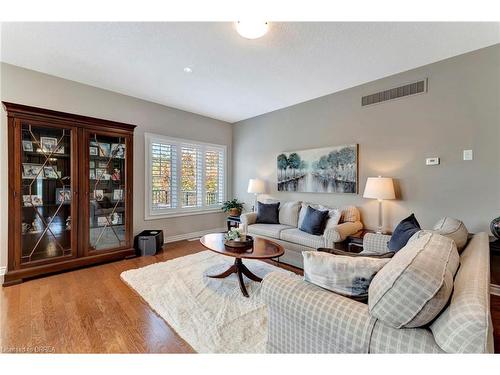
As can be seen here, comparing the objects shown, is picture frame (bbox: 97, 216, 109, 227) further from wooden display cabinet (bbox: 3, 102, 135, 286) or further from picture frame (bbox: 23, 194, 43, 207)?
picture frame (bbox: 23, 194, 43, 207)

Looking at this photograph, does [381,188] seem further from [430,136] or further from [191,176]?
[191,176]

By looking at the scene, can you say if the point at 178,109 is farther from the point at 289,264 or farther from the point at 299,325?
the point at 299,325

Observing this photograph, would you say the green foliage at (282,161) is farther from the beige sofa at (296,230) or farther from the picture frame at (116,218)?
the picture frame at (116,218)

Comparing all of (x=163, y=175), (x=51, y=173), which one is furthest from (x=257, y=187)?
(x=51, y=173)

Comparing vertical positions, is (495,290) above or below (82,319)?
above

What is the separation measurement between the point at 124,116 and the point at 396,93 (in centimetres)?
408

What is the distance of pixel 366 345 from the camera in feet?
3.20

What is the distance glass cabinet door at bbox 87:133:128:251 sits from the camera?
324cm

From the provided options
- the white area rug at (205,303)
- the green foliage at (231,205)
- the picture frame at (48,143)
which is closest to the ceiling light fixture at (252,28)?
the white area rug at (205,303)

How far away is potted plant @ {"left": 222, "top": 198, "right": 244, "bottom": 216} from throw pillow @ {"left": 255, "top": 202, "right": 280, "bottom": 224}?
0.83 meters

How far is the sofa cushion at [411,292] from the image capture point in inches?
34.6

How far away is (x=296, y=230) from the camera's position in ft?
11.4

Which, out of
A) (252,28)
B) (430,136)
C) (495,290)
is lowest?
(495,290)

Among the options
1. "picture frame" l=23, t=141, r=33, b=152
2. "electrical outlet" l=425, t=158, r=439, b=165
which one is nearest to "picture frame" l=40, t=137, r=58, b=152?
"picture frame" l=23, t=141, r=33, b=152
